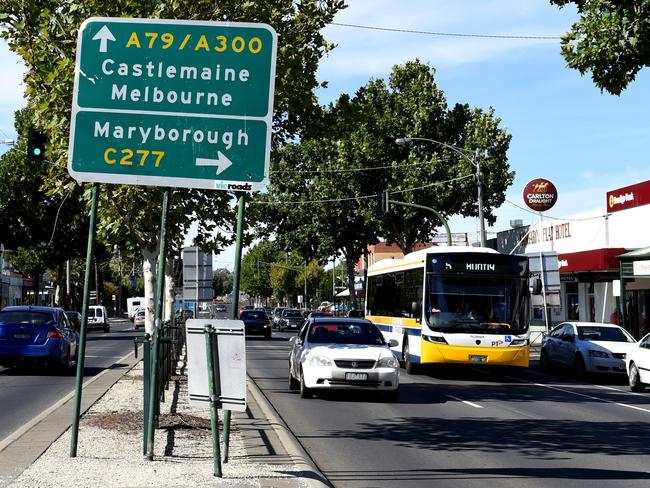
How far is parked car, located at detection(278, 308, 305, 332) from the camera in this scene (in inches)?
2744

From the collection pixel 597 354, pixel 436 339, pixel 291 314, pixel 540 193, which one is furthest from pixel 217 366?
pixel 291 314

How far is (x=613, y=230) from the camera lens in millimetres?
38438

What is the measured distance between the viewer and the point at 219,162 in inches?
380

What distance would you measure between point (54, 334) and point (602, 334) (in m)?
14.3

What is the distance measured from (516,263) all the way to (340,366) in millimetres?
7729

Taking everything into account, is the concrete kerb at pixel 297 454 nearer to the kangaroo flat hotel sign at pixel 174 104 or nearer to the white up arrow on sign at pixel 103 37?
the kangaroo flat hotel sign at pixel 174 104

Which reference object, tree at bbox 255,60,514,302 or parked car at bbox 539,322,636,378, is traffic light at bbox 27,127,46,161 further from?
tree at bbox 255,60,514,302

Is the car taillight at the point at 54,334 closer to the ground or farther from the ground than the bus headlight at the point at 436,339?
closer to the ground

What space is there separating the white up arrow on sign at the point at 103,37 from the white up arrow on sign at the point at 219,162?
58.6 inches

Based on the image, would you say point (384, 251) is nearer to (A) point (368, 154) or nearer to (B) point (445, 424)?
(A) point (368, 154)

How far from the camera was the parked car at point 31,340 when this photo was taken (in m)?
23.3

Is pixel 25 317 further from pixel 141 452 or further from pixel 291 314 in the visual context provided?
pixel 291 314

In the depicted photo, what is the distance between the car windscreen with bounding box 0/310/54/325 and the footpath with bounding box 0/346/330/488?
8.46 m

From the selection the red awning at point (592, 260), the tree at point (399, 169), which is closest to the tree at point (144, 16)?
the red awning at point (592, 260)
